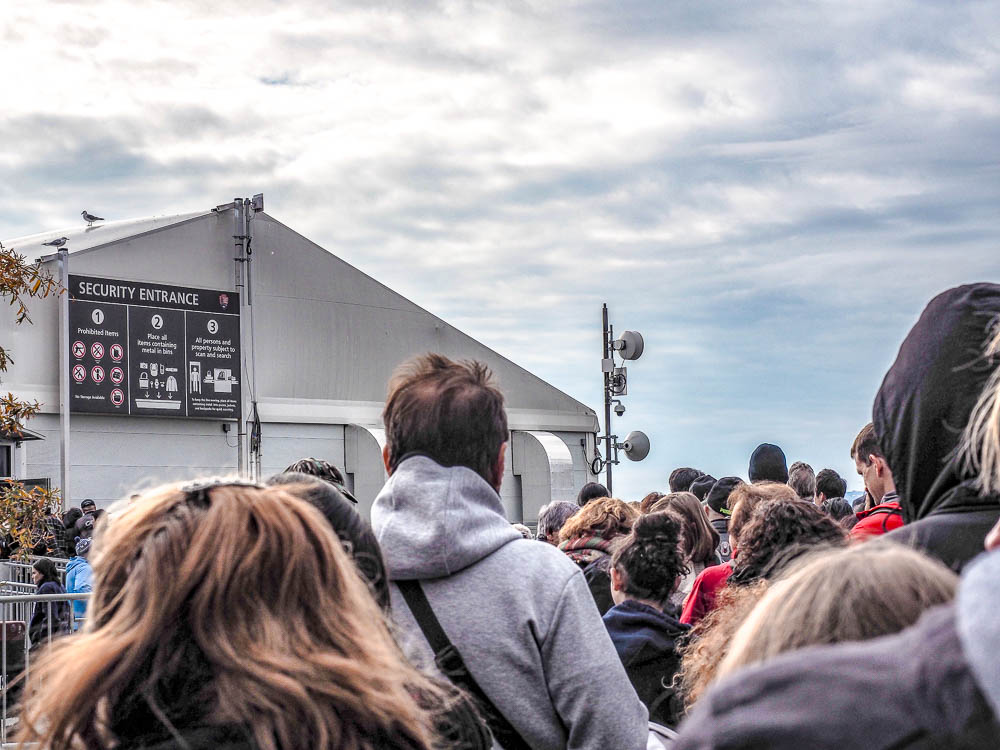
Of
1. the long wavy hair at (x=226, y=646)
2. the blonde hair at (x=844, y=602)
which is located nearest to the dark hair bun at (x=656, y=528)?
the long wavy hair at (x=226, y=646)

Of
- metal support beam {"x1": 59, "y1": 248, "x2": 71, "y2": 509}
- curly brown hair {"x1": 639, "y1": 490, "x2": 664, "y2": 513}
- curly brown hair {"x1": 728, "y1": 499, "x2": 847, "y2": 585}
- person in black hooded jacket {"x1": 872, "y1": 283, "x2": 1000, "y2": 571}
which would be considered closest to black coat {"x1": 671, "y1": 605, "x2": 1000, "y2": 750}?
person in black hooded jacket {"x1": 872, "y1": 283, "x2": 1000, "y2": 571}

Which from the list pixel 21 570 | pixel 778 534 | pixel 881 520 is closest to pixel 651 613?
pixel 778 534

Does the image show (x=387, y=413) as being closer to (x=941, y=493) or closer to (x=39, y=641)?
(x=941, y=493)

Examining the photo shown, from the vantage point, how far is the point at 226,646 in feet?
4.71

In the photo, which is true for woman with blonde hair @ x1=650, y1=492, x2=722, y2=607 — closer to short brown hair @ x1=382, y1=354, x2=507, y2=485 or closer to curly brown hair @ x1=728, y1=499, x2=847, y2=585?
curly brown hair @ x1=728, y1=499, x2=847, y2=585

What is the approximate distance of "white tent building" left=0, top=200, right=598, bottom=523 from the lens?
17.1 metres

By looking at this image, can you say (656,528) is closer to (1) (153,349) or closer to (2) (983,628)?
(2) (983,628)

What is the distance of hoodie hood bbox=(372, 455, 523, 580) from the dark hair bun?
152 cm

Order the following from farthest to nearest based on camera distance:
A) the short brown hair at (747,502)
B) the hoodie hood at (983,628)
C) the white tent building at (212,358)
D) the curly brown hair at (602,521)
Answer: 1. the white tent building at (212,358)
2. the curly brown hair at (602,521)
3. the short brown hair at (747,502)
4. the hoodie hood at (983,628)

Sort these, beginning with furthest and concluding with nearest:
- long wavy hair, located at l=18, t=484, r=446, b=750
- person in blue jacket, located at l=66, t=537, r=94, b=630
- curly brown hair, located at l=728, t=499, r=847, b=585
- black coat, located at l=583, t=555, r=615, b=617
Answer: person in blue jacket, located at l=66, t=537, r=94, b=630, black coat, located at l=583, t=555, r=615, b=617, curly brown hair, located at l=728, t=499, r=847, b=585, long wavy hair, located at l=18, t=484, r=446, b=750

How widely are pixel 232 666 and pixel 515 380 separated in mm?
22558

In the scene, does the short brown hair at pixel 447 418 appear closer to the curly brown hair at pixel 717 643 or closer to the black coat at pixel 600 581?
the curly brown hair at pixel 717 643

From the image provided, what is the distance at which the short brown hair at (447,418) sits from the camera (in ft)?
8.84

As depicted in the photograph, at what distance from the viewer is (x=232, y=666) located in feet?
4.67
